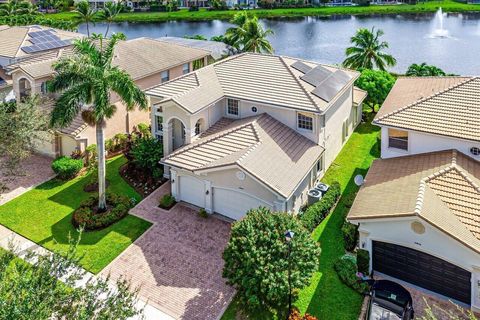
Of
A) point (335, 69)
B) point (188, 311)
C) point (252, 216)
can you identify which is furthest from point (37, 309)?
point (335, 69)

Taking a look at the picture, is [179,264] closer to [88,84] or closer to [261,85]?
[88,84]

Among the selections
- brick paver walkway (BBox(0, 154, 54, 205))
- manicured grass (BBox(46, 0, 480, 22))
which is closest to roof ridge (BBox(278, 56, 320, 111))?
brick paver walkway (BBox(0, 154, 54, 205))

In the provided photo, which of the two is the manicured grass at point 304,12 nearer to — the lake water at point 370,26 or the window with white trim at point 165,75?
the lake water at point 370,26

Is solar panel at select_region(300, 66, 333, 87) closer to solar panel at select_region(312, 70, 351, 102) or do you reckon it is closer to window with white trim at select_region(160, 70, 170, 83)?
solar panel at select_region(312, 70, 351, 102)

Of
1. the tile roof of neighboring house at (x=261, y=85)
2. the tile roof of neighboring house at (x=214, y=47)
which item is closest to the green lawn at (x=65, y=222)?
the tile roof of neighboring house at (x=261, y=85)

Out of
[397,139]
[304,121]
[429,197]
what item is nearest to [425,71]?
[397,139]
